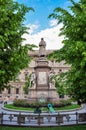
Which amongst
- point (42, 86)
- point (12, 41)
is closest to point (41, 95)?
point (42, 86)

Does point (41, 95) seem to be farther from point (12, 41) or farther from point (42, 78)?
point (12, 41)

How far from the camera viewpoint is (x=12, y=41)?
14.3 m

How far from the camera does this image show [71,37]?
569 inches

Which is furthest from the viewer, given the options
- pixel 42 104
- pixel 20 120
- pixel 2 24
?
pixel 42 104

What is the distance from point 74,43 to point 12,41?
3.43m

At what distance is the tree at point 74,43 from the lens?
12.8m

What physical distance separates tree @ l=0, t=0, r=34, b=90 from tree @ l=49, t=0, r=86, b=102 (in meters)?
1.75

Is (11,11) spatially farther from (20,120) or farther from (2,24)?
(20,120)

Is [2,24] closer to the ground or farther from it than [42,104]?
farther from it

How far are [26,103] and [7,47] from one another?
2812 cm

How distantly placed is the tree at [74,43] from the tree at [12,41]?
1.75m

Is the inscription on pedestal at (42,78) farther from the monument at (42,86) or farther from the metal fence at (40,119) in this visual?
the metal fence at (40,119)

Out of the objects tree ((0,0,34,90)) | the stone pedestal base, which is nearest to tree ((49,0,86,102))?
tree ((0,0,34,90))

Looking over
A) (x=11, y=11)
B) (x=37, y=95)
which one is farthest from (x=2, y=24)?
(x=37, y=95)
